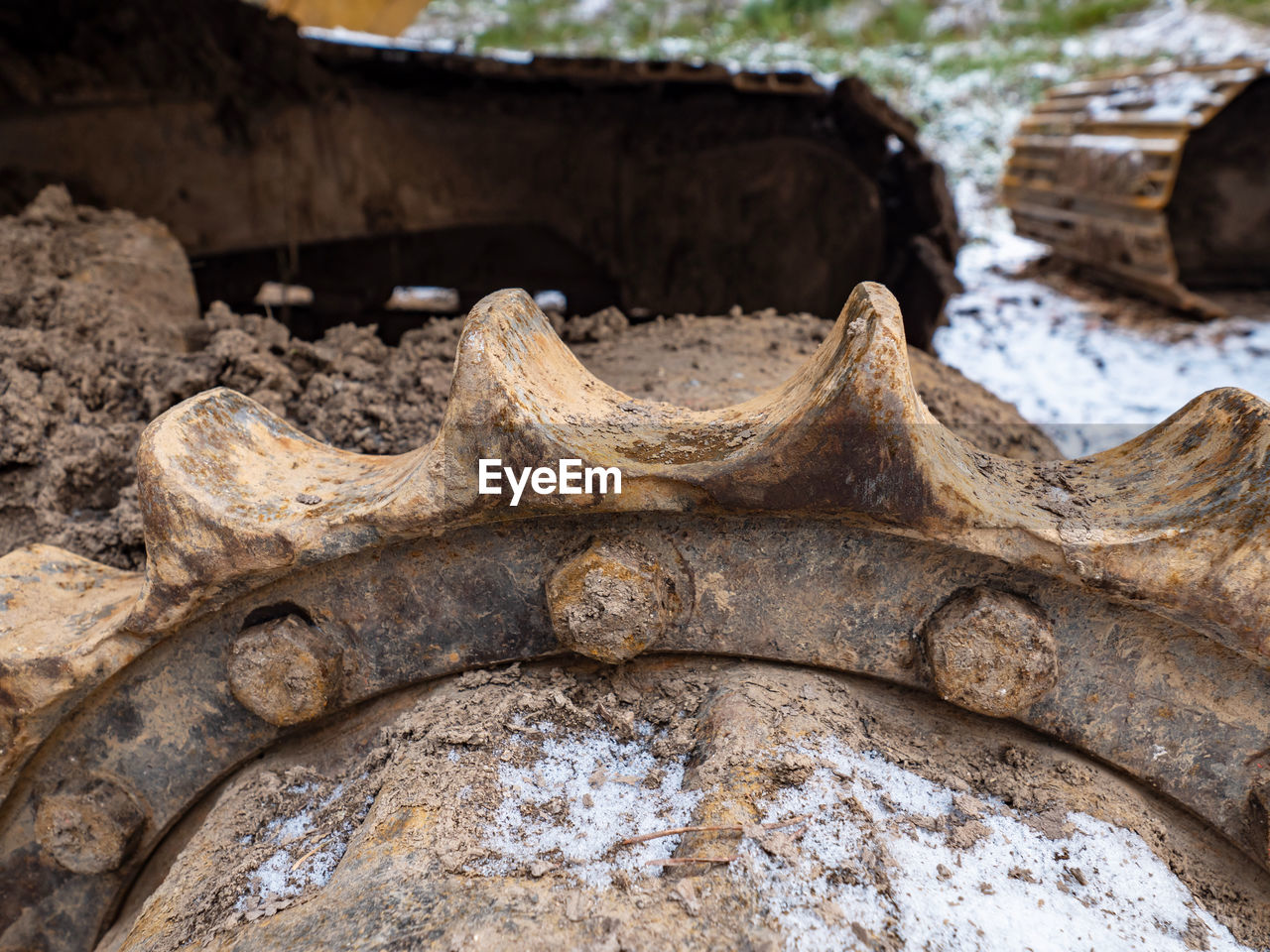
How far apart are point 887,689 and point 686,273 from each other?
2706 mm

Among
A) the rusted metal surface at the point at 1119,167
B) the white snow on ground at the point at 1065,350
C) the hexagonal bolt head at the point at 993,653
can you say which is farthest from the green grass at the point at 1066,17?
the hexagonal bolt head at the point at 993,653

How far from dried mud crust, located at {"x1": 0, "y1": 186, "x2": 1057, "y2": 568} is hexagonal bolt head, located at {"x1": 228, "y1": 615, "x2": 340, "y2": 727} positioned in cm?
55

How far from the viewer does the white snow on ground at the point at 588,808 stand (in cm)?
83

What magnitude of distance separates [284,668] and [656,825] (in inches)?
19.9

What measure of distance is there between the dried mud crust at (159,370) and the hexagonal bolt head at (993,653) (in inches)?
26.2

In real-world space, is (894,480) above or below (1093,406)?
above

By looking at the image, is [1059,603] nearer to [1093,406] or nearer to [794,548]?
[794,548]

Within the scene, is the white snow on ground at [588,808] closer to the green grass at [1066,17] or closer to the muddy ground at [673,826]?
the muddy ground at [673,826]

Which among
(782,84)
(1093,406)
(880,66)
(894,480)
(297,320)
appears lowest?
(1093,406)

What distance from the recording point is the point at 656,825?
0.86 metres

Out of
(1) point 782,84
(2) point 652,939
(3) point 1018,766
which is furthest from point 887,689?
(1) point 782,84

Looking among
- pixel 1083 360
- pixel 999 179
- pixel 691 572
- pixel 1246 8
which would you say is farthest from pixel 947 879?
pixel 1246 8

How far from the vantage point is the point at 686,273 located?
357 cm
